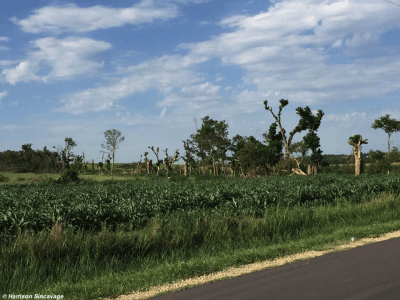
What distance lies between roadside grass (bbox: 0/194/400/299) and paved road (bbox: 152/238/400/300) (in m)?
0.99

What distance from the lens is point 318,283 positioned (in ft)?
23.4

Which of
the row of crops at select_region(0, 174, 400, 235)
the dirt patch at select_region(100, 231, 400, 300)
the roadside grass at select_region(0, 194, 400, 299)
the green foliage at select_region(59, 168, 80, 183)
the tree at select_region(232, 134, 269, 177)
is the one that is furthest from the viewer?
the tree at select_region(232, 134, 269, 177)

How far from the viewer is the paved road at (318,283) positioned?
21.4ft

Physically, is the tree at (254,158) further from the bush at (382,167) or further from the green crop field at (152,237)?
the green crop field at (152,237)

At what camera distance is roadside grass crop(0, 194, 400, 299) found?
7891mm

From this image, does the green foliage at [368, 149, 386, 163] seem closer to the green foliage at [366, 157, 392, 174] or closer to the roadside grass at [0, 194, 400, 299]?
the green foliage at [366, 157, 392, 174]

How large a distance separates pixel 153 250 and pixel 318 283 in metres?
4.50

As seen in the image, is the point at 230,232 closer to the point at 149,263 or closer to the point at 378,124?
the point at 149,263

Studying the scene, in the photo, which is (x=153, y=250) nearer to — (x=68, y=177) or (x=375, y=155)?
(x=68, y=177)

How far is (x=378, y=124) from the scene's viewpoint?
68.5 m

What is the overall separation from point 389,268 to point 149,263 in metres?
5.12

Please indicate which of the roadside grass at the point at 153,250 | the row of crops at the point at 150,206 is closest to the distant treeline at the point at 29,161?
the row of crops at the point at 150,206

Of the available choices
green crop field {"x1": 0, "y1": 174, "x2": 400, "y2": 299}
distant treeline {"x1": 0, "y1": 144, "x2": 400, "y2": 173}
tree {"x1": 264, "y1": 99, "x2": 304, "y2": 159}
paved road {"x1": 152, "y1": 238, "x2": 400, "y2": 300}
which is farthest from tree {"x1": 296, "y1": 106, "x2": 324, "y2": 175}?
paved road {"x1": 152, "y1": 238, "x2": 400, "y2": 300}

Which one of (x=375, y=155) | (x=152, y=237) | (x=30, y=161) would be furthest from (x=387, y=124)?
(x=30, y=161)
